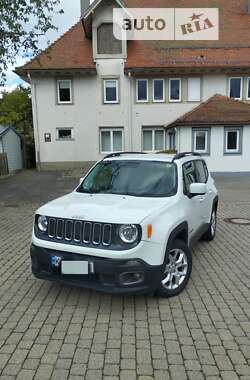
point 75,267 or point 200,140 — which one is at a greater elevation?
point 200,140

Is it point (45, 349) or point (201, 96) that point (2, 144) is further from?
point (45, 349)

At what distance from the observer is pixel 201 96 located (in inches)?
894

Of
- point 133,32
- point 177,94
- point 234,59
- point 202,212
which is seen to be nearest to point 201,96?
point 177,94

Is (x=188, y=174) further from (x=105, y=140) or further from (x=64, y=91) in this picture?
(x=64, y=91)

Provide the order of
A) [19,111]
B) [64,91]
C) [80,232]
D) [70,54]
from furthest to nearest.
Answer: [19,111]
[70,54]
[64,91]
[80,232]

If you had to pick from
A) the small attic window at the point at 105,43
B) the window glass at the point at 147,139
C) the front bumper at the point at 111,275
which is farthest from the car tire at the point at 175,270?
Answer: the small attic window at the point at 105,43

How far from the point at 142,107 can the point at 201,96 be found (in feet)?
13.6

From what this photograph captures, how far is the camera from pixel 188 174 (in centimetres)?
537

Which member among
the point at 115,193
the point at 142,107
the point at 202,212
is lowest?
the point at 202,212

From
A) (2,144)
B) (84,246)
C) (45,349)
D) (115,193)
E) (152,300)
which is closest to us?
(45,349)

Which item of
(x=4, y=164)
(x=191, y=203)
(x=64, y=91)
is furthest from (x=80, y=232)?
(x=64, y=91)

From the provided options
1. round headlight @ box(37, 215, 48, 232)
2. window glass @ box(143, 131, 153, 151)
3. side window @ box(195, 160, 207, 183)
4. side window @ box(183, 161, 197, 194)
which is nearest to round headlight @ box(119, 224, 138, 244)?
round headlight @ box(37, 215, 48, 232)

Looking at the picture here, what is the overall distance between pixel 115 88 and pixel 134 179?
19098 mm

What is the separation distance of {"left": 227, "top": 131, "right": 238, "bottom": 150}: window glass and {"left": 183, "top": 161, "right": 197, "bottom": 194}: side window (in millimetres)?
14126
